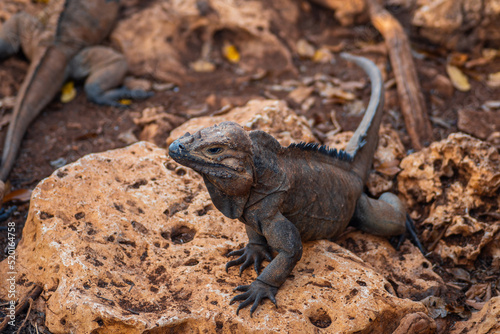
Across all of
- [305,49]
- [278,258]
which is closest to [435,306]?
[278,258]

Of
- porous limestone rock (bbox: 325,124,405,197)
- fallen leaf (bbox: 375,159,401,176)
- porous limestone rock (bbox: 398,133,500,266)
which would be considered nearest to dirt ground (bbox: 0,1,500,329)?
porous limestone rock (bbox: 325,124,405,197)

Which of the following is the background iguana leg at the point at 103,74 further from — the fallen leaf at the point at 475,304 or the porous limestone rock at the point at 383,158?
the fallen leaf at the point at 475,304

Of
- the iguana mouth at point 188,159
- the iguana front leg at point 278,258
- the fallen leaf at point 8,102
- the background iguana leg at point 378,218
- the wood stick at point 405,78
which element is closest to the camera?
the iguana mouth at point 188,159

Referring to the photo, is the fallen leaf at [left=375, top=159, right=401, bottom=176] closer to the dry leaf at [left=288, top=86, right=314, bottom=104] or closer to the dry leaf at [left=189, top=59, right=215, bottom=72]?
the dry leaf at [left=288, top=86, right=314, bottom=104]

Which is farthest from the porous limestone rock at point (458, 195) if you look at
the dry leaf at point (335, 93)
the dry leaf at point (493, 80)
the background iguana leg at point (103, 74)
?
the background iguana leg at point (103, 74)

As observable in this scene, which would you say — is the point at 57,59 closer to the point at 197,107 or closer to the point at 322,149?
the point at 197,107

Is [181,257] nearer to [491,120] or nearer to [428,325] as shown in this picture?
[428,325]
